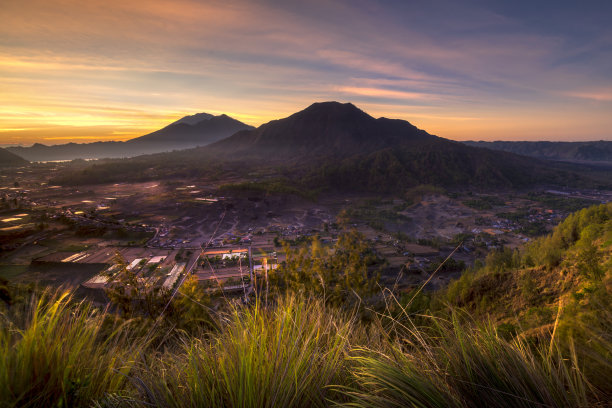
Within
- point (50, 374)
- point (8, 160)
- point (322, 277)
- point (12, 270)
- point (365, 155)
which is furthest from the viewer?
point (365, 155)

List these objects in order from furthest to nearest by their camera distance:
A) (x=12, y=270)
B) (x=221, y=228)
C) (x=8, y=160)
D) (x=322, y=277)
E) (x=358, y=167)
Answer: (x=8, y=160)
(x=358, y=167)
(x=221, y=228)
(x=12, y=270)
(x=322, y=277)

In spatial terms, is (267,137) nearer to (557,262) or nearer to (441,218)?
(441,218)

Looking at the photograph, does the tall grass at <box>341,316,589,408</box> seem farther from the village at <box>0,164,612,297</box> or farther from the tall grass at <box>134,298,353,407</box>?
the village at <box>0,164,612,297</box>

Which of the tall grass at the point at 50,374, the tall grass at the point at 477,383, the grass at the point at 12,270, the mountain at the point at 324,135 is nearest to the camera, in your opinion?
the tall grass at the point at 477,383

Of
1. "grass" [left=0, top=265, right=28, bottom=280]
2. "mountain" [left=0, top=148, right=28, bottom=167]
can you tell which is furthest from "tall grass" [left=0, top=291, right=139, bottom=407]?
"mountain" [left=0, top=148, right=28, bottom=167]

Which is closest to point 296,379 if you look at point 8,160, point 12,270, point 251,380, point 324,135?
point 251,380

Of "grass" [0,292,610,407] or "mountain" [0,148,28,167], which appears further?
"mountain" [0,148,28,167]

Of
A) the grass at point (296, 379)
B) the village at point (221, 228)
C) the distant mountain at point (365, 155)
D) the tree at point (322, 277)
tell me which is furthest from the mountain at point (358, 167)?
the grass at point (296, 379)

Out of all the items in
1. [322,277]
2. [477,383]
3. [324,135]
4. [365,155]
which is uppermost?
[324,135]

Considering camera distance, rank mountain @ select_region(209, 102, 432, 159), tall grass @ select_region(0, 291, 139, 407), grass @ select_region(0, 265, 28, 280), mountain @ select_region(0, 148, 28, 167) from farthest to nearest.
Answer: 1. mountain @ select_region(209, 102, 432, 159)
2. mountain @ select_region(0, 148, 28, 167)
3. grass @ select_region(0, 265, 28, 280)
4. tall grass @ select_region(0, 291, 139, 407)

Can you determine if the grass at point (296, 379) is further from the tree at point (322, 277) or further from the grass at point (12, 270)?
the grass at point (12, 270)

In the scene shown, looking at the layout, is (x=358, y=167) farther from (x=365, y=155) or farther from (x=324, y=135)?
(x=324, y=135)
